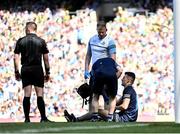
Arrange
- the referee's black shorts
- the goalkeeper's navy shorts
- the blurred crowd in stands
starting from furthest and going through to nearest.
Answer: the blurred crowd in stands < the referee's black shorts < the goalkeeper's navy shorts

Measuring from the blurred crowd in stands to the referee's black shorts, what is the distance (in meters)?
5.20

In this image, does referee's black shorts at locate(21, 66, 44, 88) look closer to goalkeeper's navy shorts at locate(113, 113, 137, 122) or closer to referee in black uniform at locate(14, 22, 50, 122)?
referee in black uniform at locate(14, 22, 50, 122)

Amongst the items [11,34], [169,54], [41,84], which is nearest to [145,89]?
[169,54]

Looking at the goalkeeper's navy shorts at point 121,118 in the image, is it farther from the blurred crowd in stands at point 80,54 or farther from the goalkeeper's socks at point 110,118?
the blurred crowd in stands at point 80,54

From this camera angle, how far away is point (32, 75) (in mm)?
12469

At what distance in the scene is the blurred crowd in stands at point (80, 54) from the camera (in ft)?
60.4

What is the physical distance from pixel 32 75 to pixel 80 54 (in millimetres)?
7097

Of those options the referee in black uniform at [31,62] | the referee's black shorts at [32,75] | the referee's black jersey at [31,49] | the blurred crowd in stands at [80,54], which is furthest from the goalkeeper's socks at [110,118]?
the blurred crowd in stands at [80,54]

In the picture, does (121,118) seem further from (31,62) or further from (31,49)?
(31,49)

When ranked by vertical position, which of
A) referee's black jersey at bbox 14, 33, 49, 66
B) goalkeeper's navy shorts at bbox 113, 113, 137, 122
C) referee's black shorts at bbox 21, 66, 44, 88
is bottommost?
goalkeeper's navy shorts at bbox 113, 113, 137, 122

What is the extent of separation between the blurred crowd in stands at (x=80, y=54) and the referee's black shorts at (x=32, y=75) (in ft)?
17.0

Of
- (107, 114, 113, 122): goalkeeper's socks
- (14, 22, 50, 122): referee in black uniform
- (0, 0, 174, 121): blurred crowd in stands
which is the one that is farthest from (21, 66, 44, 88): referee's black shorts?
(0, 0, 174, 121): blurred crowd in stands

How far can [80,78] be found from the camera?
19.0 meters

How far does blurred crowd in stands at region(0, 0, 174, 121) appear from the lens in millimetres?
18422
